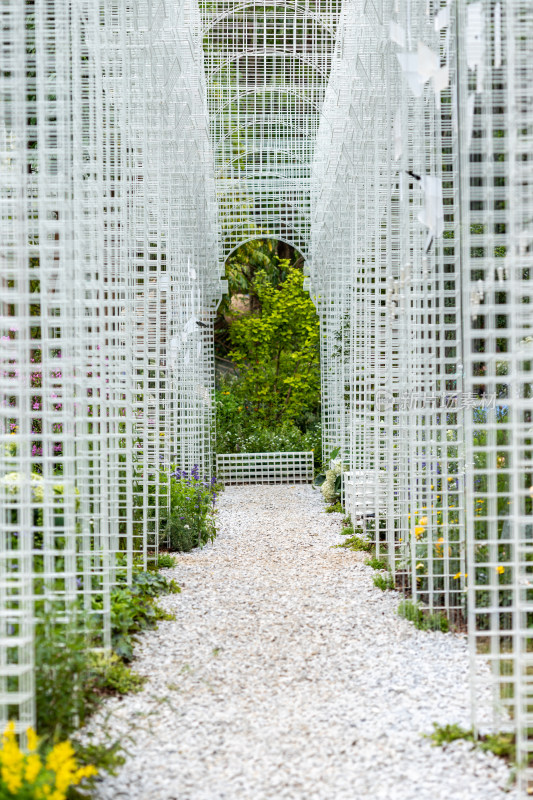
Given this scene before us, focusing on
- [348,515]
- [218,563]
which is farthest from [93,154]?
[348,515]

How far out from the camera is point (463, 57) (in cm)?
326

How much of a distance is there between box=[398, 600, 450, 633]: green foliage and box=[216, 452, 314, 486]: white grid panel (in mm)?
8189

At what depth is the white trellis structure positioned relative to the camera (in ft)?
9.75

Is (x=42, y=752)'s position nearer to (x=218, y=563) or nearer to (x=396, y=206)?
(x=218, y=563)

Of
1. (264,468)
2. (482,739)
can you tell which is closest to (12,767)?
(482,739)

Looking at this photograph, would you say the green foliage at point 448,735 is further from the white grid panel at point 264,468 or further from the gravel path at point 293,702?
the white grid panel at point 264,468

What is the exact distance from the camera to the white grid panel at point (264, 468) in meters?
13.1

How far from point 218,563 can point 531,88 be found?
4.50 m

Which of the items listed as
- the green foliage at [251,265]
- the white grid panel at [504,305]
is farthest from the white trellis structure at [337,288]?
the green foliage at [251,265]

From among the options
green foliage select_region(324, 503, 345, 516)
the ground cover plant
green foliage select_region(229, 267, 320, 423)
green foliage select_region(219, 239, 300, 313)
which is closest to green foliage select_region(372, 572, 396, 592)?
the ground cover plant

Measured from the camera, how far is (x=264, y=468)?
43.5 ft

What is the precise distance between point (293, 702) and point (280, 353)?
497 inches

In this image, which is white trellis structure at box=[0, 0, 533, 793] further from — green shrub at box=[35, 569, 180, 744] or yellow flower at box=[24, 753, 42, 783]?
yellow flower at box=[24, 753, 42, 783]

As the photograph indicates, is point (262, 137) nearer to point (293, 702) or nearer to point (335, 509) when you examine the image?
point (335, 509)
